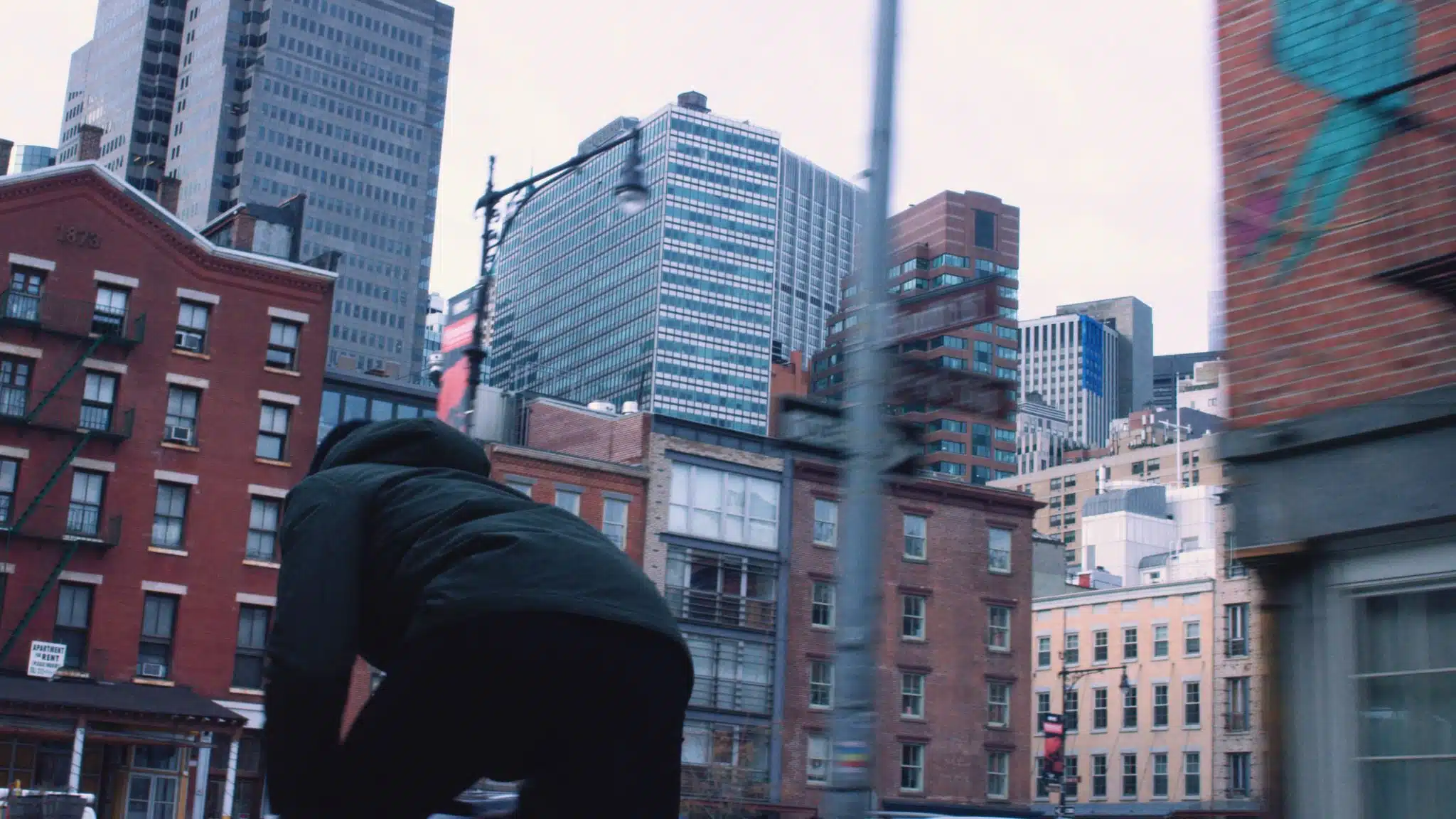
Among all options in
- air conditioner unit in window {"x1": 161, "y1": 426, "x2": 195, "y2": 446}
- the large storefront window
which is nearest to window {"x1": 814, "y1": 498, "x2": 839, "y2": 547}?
air conditioner unit in window {"x1": 161, "y1": 426, "x2": 195, "y2": 446}

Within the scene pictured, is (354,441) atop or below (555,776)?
atop

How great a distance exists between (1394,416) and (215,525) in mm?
35898

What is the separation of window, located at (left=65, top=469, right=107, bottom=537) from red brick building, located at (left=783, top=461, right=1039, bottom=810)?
21.0 m

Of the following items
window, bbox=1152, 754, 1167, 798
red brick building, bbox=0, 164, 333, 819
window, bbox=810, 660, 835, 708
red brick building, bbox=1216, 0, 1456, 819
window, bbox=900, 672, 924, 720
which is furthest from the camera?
A: window, bbox=1152, 754, 1167, 798

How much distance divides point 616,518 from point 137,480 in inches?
555

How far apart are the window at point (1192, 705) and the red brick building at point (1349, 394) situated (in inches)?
2323

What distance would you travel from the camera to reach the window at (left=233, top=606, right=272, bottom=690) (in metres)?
39.3

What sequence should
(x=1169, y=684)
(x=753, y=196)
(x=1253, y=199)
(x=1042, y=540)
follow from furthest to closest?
(x=753, y=196) → (x=1042, y=540) → (x=1169, y=684) → (x=1253, y=199)

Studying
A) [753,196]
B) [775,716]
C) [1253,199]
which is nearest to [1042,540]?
[775,716]

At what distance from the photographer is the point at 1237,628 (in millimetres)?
63812

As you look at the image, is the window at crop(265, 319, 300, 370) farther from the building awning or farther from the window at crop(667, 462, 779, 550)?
the window at crop(667, 462, 779, 550)

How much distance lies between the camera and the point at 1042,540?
77688 mm

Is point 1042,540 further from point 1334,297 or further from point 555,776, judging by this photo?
point 555,776

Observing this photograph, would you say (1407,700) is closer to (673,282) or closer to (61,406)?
(61,406)
